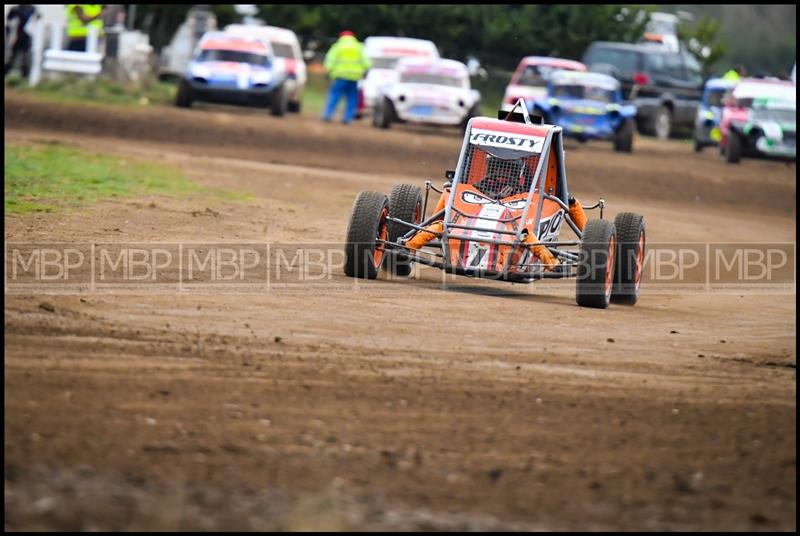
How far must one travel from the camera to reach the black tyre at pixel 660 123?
36.9m

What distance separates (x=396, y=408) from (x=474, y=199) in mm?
5129

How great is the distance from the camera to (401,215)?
12.2m

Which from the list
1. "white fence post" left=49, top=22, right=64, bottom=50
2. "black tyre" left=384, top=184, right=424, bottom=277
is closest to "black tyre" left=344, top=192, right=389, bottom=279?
"black tyre" left=384, top=184, right=424, bottom=277

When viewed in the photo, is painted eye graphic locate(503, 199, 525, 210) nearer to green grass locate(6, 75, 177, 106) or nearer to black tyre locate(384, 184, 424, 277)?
black tyre locate(384, 184, 424, 277)

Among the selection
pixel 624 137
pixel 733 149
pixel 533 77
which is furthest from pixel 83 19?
pixel 733 149

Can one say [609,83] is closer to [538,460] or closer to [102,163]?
[102,163]

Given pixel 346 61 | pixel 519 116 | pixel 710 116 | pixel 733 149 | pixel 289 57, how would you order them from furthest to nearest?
1. pixel 289 57
2. pixel 710 116
3. pixel 346 61
4. pixel 733 149
5. pixel 519 116

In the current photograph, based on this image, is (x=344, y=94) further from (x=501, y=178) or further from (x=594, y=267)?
(x=594, y=267)

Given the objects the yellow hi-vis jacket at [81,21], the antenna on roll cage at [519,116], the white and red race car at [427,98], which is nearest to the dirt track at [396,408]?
the antenna on roll cage at [519,116]

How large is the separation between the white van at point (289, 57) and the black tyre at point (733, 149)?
392 inches

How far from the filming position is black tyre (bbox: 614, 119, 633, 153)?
100ft

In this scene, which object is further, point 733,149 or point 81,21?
point 81,21

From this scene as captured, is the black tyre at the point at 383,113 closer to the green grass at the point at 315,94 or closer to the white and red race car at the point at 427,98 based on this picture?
the white and red race car at the point at 427,98

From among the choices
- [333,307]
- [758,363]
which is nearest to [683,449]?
[758,363]
